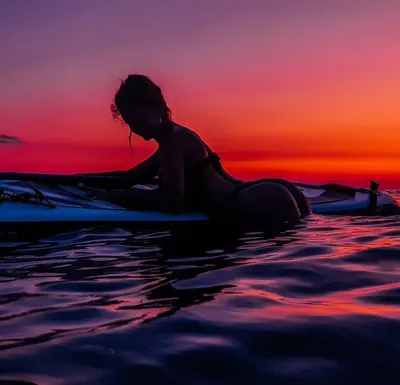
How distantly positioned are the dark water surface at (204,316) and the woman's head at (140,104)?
1.61 metres

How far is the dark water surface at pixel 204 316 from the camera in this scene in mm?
1556

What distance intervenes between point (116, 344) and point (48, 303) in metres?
0.74

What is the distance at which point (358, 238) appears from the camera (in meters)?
4.67

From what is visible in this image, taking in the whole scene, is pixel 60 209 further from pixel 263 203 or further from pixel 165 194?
pixel 263 203

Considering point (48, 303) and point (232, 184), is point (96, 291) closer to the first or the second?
point (48, 303)

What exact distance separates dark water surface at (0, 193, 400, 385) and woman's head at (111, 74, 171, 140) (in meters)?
1.61

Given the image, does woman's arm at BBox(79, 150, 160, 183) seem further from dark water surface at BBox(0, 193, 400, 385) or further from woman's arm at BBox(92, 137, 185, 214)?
dark water surface at BBox(0, 193, 400, 385)

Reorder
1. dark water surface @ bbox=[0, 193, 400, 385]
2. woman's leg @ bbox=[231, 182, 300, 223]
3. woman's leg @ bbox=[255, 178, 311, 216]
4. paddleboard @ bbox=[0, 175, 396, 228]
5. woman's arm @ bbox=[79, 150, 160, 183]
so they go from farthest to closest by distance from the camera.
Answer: woman's arm @ bbox=[79, 150, 160, 183] < woman's leg @ bbox=[255, 178, 311, 216] < woman's leg @ bbox=[231, 182, 300, 223] < paddleboard @ bbox=[0, 175, 396, 228] < dark water surface @ bbox=[0, 193, 400, 385]

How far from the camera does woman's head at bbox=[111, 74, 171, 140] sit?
204 inches

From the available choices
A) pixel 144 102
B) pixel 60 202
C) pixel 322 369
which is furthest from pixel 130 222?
pixel 322 369

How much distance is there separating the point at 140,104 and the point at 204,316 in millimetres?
3386

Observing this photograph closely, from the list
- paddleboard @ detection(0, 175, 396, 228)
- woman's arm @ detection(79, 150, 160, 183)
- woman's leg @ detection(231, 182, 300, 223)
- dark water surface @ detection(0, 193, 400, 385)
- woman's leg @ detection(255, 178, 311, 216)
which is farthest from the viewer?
woman's arm @ detection(79, 150, 160, 183)

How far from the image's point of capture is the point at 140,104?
5.20m

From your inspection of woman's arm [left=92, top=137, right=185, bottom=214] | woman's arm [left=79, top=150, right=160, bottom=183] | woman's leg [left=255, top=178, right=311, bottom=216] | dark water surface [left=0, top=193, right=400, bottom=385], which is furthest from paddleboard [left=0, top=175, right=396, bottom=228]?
dark water surface [left=0, top=193, right=400, bottom=385]
